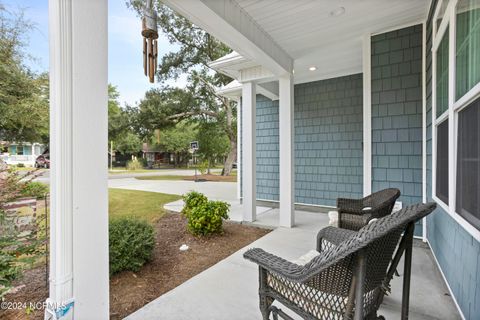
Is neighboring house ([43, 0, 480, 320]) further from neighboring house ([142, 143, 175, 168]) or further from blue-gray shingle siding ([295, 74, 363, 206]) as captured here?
neighboring house ([142, 143, 175, 168])

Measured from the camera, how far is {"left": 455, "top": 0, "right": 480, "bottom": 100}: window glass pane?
5.19 ft

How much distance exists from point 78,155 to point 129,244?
5.15ft

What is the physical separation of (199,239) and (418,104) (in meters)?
3.76

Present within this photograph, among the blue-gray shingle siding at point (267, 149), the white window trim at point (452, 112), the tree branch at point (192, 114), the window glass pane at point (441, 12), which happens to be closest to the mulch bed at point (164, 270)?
the blue-gray shingle siding at point (267, 149)

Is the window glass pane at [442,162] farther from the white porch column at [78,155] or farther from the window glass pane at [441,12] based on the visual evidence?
the white porch column at [78,155]

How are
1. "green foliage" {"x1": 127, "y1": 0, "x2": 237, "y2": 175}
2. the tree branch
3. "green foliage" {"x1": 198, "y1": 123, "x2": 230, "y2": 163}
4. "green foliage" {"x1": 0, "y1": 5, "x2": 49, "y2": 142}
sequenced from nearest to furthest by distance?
"green foliage" {"x1": 0, "y1": 5, "x2": 49, "y2": 142}
"green foliage" {"x1": 127, "y1": 0, "x2": 237, "y2": 175}
the tree branch
"green foliage" {"x1": 198, "y1": 123, "x2": 230, "y2": 163}

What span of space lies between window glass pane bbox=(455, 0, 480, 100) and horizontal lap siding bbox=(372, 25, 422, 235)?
1624 millimetres

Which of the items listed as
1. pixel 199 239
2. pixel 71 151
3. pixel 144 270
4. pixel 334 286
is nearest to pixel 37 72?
pixel 71 151

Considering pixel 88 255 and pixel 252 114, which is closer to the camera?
pixel 88 255

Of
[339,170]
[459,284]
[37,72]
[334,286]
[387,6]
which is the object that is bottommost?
[459,284]

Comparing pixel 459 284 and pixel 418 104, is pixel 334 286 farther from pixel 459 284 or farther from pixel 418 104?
pixel 418 104

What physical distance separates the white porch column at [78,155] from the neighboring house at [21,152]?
69 cm

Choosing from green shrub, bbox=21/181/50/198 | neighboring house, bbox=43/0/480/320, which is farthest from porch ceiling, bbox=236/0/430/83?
green shrub, bbox=21/181/50/198

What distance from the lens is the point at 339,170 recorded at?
17.7 ft
